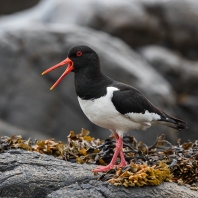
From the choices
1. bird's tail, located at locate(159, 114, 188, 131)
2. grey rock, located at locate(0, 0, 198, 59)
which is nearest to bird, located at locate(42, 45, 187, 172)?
bird's tail, located at locate(159, 114, 188, 131)

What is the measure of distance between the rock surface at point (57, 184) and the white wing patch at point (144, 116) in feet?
3.06

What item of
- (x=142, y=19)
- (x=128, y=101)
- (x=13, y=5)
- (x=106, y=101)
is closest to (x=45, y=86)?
(x=128, y=101)

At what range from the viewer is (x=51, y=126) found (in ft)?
42.6

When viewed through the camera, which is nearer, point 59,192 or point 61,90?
point 59,192

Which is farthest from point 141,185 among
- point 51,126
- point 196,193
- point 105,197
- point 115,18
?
point 115,18

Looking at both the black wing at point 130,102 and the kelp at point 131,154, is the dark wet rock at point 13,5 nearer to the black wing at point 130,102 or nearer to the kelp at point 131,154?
the kelp at point 131,154

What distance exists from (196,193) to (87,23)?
47.3ft

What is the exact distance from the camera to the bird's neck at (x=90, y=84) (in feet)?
20.1

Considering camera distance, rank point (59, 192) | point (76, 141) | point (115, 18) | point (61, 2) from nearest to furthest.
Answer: point (59, 192), point (76, 141), point (115, 18), point (61, 2)

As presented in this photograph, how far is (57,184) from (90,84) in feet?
4.75

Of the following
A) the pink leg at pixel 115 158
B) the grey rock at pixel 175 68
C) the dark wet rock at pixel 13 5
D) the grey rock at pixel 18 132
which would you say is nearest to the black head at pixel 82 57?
the pink leg at pixel 115 158

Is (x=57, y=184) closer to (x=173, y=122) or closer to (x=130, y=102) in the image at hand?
(x=130, y=102)

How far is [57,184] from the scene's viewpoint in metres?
5.34

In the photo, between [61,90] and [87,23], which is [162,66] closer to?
[87,23]
